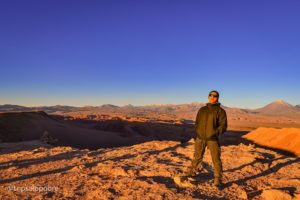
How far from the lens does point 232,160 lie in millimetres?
9133

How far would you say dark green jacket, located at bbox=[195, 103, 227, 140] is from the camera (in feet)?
19.6

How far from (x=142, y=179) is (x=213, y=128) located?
2.01 meters

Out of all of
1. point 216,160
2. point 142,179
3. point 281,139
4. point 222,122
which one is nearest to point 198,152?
point 216,160

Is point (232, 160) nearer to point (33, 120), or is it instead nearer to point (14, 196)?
point (14, 196)

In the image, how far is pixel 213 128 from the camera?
5980 millimetres

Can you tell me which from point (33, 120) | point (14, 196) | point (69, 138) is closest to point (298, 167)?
point (14, 196)

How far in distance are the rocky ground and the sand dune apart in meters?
16.6

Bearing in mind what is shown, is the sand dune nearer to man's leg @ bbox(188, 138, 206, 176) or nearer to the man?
man's leg @ bbox(188, 138, 206, 176)

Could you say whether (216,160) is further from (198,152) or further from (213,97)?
(213,97)

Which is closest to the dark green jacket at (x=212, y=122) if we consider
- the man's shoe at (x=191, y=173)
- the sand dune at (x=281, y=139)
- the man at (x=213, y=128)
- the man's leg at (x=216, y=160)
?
the man at (x=213, y=128)

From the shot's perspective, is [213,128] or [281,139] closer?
[213,128]

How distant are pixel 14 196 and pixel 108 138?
79.2ft

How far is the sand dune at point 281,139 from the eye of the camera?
80.5ft

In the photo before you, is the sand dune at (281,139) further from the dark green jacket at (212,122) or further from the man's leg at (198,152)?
the dark green jacket at (212,122)
